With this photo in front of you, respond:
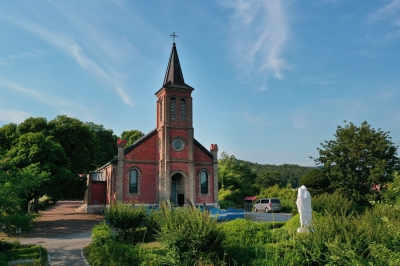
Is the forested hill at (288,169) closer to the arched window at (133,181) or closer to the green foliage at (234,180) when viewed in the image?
the green foliage at (234,180)

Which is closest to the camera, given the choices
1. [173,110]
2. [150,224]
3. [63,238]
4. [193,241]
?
[193,241]

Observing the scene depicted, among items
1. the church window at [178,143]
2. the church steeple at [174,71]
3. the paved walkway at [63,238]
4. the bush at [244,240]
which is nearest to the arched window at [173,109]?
the church steeple at [174,71]

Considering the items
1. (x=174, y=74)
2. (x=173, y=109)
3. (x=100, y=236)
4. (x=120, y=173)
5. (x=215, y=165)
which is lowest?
(x=100, y=236)

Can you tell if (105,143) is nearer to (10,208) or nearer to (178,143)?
(178,143)

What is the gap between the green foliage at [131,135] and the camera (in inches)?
2510

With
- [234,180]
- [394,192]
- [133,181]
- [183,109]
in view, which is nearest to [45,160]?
[133,181]

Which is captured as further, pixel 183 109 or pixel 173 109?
pixel 183 109

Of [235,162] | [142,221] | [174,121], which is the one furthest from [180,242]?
[235,162]

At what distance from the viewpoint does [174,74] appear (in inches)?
1444

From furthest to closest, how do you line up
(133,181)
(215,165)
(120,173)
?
1. (215,165)
2. (133,181)
3. (120,173)

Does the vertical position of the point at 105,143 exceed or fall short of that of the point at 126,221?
it exceeds it

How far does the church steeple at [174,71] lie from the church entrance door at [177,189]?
1018 cm

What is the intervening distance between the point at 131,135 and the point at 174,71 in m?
31.3

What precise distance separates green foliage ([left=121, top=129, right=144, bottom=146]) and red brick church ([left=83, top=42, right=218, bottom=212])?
87.3ft
